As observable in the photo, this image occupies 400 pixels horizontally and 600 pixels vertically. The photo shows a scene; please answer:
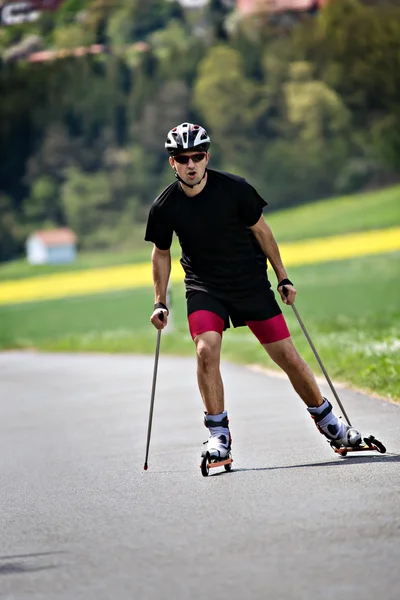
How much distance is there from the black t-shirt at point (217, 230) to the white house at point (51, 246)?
34.0m

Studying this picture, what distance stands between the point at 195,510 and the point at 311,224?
36778 mm

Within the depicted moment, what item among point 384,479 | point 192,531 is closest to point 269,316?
point 384,479

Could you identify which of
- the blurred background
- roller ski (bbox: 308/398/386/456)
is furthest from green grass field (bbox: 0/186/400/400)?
roller ski (bbox: 308/398/386/456)

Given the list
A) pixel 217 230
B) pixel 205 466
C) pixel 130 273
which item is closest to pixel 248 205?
pixel 217 230

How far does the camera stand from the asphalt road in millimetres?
5707

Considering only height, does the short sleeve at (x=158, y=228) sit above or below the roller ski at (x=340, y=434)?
above

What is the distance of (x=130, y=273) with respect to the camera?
42.4m

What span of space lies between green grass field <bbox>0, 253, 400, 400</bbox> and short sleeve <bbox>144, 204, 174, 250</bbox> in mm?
4150

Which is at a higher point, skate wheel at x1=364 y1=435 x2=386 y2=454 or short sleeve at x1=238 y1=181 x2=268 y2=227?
short sleeve at x1=238 y1=181 x2=268 y2=227

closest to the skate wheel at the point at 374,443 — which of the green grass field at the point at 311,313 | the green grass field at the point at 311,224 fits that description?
the green grass field at the point at 311,313

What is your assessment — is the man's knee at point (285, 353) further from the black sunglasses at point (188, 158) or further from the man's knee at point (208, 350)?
the black sunglasses at point (188, 158)

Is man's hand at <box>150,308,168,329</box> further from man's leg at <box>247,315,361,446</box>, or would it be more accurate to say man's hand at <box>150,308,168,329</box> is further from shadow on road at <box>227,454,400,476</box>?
shadow on road at <box>227,454,400,476</box>

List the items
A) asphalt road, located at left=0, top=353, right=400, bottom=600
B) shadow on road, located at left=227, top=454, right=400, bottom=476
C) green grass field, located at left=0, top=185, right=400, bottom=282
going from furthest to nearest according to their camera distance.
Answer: green grass field, located at left=0, top=185, right=400, bottom=282 < shadow on road, located at left=227, top=454, right=400, bottom=476 < asphalt road, located at left=0, top=353, right=400, bottom=600

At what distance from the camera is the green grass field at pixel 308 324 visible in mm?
16016
